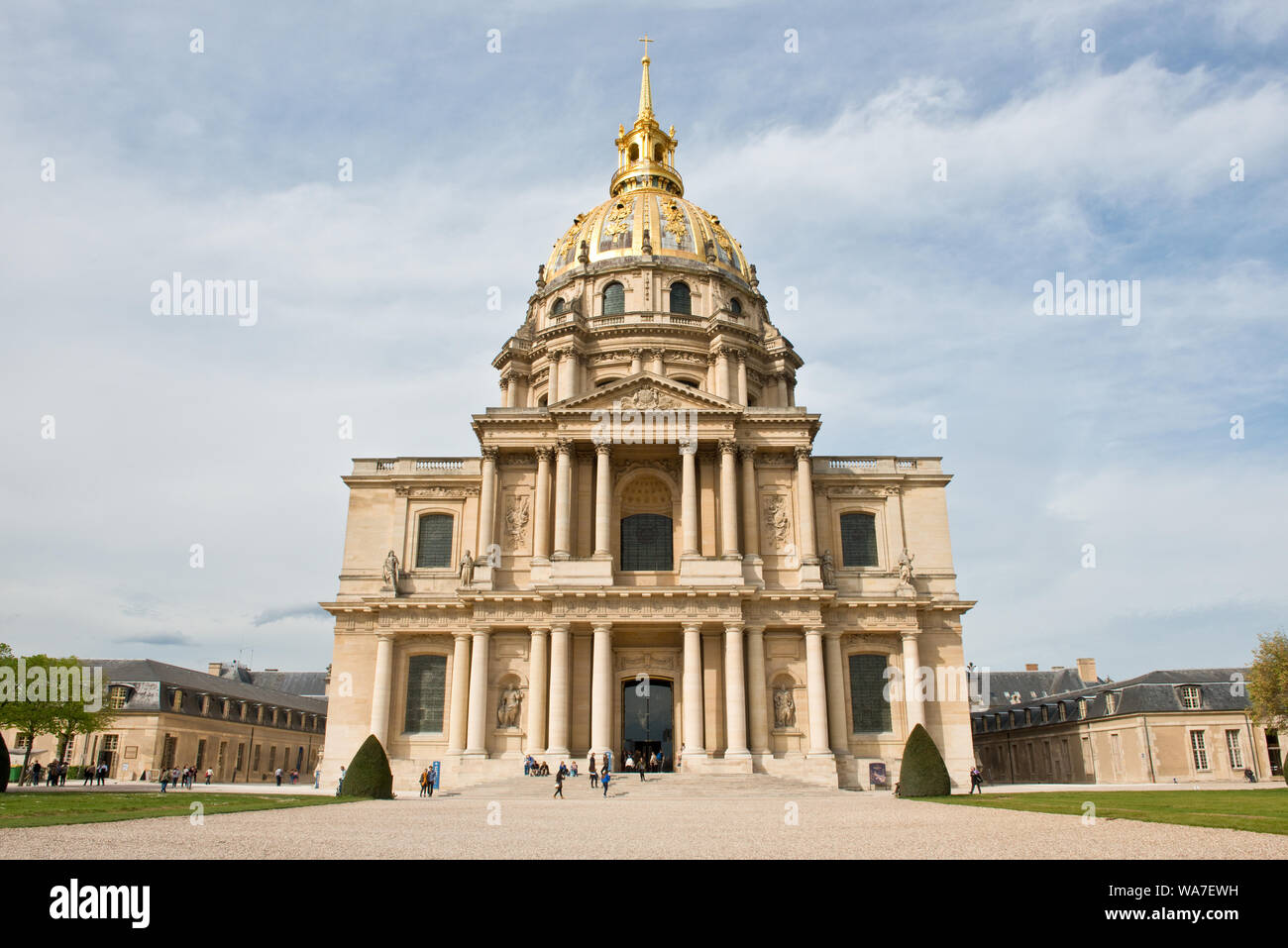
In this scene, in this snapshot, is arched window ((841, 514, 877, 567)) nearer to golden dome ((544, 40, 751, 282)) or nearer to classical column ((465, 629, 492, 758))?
classical column ((465, 629, 492, 758))

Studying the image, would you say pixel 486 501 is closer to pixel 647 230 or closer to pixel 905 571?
pixel 905 571

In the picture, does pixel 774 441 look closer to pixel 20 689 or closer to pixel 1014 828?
pixel 1014 828

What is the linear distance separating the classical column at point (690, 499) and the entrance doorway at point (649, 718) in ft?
20.5

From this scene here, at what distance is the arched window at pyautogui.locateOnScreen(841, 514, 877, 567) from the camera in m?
43.8

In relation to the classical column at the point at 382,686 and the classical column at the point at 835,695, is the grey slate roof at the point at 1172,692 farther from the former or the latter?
the classical column at the point at 382,686

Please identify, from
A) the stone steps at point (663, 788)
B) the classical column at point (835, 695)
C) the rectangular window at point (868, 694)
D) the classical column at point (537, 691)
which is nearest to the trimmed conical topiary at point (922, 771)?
the stone steps at point (663, 788)

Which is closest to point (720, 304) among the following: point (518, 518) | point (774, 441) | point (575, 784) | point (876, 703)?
point (774, 441)

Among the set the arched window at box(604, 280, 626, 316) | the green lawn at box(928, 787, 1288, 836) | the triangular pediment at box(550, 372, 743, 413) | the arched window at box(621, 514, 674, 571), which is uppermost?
the arched window at box(604, 280, 626, 316)

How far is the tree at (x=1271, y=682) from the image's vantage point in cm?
3894

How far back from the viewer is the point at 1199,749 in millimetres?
48312

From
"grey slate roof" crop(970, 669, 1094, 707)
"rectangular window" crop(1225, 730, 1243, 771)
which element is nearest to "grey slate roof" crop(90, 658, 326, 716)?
"grey slate roof" crop(970, 669, 1094, 707)

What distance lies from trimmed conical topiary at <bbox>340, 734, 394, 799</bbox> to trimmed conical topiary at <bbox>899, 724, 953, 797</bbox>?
15.9 metres

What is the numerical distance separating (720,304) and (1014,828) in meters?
42.6

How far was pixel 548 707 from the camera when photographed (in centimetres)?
3800
